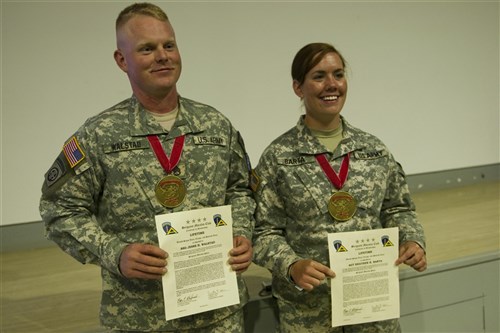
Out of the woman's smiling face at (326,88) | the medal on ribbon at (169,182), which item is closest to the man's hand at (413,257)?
the woman's smiling face at (326,88)

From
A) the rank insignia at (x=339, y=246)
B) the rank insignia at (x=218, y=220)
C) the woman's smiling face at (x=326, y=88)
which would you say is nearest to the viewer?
the rank insignia at (x=218, y=220)

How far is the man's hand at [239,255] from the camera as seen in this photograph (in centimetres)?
160

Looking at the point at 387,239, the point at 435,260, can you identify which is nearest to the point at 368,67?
the point at 435,260

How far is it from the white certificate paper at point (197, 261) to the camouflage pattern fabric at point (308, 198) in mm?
245

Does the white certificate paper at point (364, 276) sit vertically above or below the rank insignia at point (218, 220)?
below

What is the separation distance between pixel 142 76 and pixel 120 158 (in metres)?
0.24

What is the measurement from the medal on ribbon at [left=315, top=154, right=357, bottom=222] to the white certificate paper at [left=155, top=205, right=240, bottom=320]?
40cm

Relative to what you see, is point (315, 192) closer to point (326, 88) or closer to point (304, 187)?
point (304, 187)

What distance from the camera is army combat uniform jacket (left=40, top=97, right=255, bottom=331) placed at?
62.5 inches

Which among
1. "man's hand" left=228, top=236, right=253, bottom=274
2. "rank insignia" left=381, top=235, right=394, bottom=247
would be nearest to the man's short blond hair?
"man's hand" left=228, top=236, right=253, bottom=274

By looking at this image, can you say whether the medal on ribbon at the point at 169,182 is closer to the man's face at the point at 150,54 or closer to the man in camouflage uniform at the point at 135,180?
the man in camouflage uniform at the point at 135,180

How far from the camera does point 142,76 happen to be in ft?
5.33
